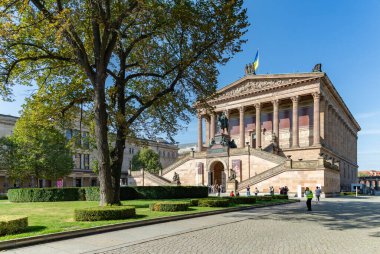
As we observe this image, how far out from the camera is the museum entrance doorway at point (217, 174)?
195 feet

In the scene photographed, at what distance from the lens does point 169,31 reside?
72.4 ft

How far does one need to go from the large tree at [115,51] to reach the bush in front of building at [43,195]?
10833 mm

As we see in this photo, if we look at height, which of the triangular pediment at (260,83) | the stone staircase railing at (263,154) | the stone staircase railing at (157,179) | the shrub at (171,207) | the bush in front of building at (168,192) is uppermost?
the triangular pediment at (260,83)

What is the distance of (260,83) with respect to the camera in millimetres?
69625

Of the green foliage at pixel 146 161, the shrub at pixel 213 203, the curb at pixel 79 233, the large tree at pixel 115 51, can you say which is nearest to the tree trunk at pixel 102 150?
the large tree at pixel 115 51

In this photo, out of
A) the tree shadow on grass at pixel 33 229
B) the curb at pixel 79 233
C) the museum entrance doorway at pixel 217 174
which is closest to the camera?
the curb at pixel 79 233

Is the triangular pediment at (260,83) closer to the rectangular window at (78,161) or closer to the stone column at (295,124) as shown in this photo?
the stone column at (295,124)

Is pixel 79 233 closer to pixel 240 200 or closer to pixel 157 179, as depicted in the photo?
pixel 240 200

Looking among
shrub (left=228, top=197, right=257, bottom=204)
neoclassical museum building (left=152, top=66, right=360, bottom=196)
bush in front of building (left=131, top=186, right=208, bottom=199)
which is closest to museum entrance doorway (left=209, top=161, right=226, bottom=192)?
neoclassical museum building (left=152, top=66, right=360, bottom=196)

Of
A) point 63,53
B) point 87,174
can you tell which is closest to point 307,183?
point 63,53

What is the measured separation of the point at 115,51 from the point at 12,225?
16.2 metres

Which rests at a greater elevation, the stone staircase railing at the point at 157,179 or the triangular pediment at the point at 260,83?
the triangular pediment at the point at 260,83

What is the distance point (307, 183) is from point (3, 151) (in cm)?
4596

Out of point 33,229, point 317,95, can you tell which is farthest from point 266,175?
point 33,229
